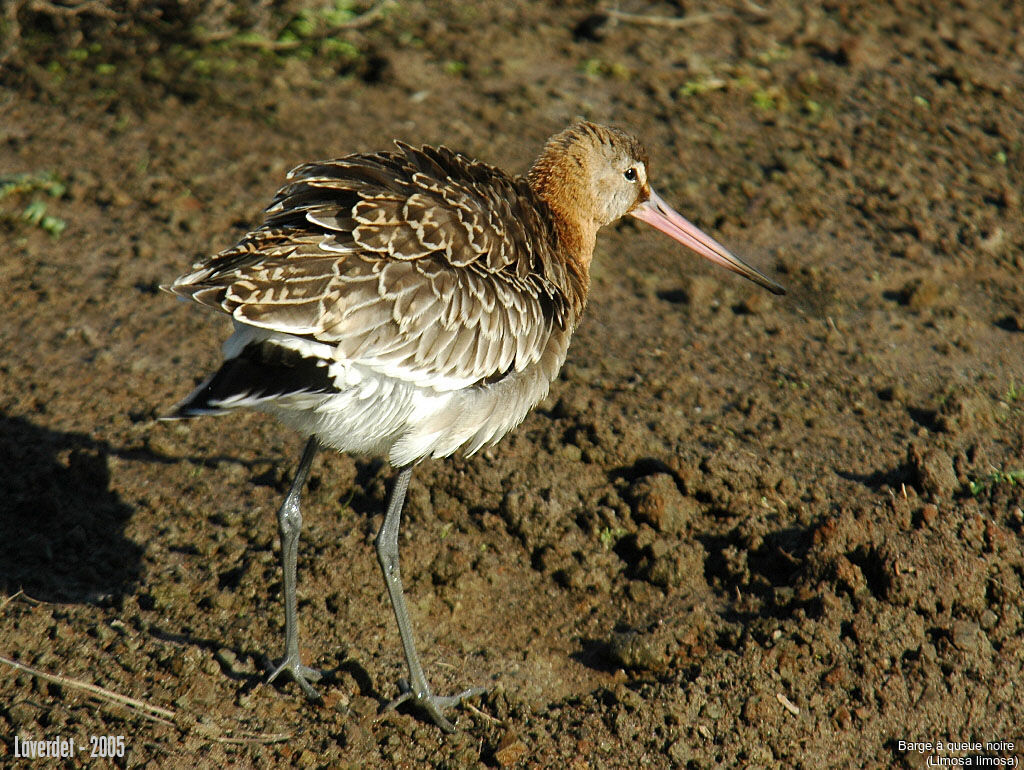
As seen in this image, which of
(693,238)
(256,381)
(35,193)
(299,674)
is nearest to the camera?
(256,381)

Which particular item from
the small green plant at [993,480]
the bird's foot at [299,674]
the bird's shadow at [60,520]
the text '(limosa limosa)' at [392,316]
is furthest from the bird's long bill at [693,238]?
the bird's shadow at [60,520]

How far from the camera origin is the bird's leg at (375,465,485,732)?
3.99 metres

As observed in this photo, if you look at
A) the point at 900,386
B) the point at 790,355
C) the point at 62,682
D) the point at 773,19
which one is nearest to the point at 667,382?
the point at 790,355

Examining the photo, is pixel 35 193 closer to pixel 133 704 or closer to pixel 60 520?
pixel 60 520

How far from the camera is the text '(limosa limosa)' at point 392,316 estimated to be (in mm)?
3613

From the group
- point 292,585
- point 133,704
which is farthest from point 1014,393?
point 133,704

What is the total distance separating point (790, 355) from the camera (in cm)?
577

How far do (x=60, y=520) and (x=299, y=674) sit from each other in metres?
1.36

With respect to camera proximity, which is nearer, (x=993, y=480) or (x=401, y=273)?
(x=401, y=273)

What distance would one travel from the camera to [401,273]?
3.85 meters

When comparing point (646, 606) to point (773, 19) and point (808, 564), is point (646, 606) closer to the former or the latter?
point (808, 564)

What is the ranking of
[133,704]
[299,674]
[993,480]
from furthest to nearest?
[993,480] → [299,674] → [133,704]

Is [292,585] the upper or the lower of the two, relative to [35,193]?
upper

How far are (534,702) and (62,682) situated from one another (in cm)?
175
